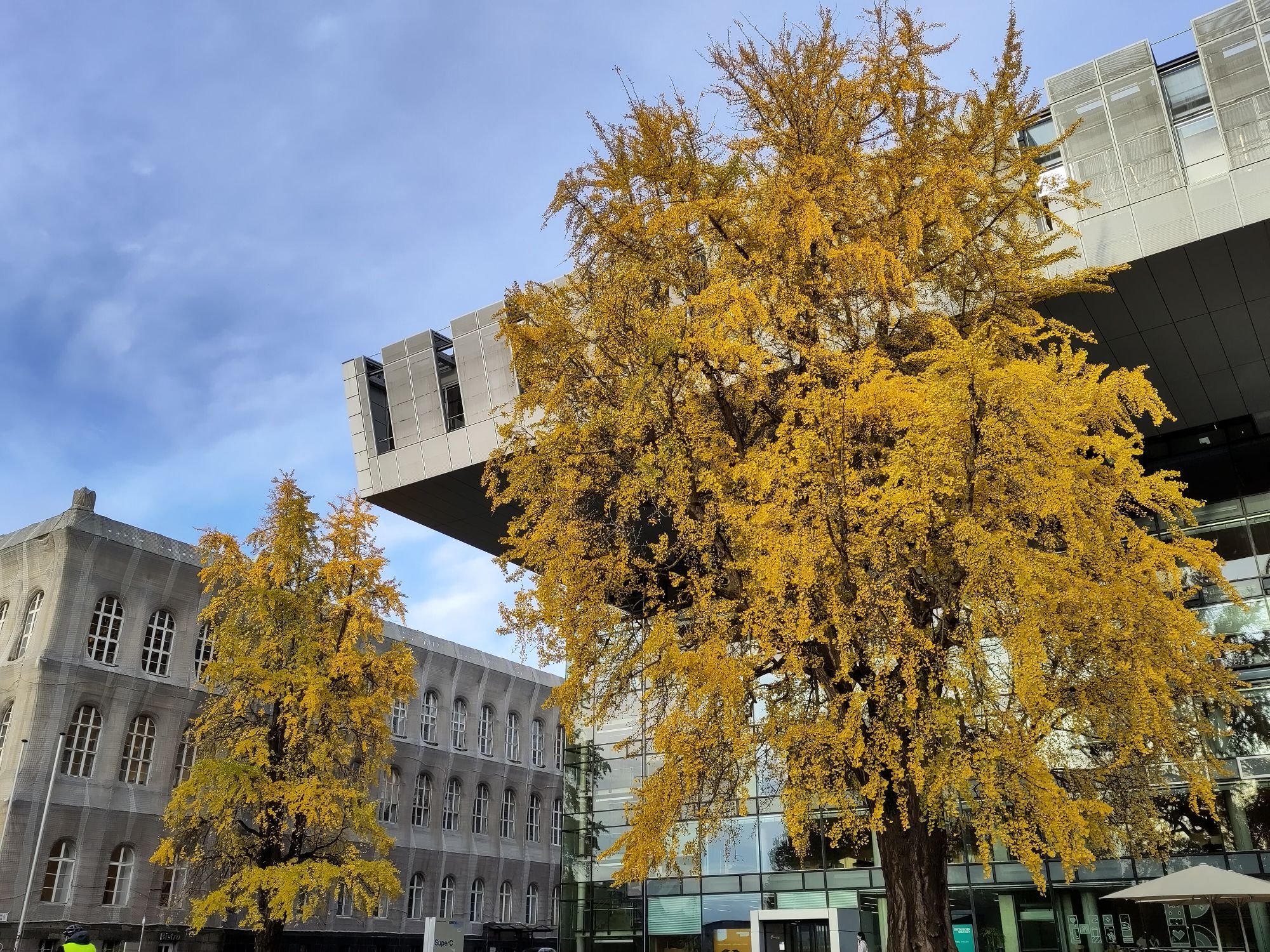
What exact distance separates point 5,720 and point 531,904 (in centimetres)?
3111

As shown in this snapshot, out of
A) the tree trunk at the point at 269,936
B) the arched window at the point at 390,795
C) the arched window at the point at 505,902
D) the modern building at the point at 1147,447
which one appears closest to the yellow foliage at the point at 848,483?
the modern building at the point at 1147,447

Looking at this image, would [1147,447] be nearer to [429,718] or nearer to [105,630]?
[105,630]

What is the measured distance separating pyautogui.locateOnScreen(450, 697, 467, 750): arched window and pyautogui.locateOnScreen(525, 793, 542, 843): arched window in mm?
6504

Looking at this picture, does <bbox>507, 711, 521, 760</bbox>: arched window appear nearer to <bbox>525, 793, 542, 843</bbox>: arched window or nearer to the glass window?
<bbox>525, 793, 542, 843</bbox>: arched window

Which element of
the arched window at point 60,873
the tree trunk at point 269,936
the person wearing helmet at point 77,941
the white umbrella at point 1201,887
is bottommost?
the tree trunk at point 269,936

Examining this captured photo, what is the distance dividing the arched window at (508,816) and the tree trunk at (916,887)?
45985 millimetres

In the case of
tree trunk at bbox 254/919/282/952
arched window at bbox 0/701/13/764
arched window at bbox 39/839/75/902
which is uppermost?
arched window at bbox 0/701/13/764

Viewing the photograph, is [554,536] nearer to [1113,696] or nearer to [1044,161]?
[1113,696]

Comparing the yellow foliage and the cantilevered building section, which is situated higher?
the cantilevered building section

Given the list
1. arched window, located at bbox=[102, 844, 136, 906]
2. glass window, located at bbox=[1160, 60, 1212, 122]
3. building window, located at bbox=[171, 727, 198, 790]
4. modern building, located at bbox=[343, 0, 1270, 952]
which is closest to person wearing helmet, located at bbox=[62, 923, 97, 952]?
modern building, located at bbox=[343, 0, 1270, 952]

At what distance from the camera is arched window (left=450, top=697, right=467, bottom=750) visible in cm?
5362

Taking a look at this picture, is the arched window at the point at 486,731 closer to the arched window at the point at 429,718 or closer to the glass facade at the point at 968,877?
the arched window at the point at 429,718

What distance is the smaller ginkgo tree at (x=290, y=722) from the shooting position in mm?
24781

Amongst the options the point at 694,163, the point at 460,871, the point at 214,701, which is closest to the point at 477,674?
the point at 460,871
